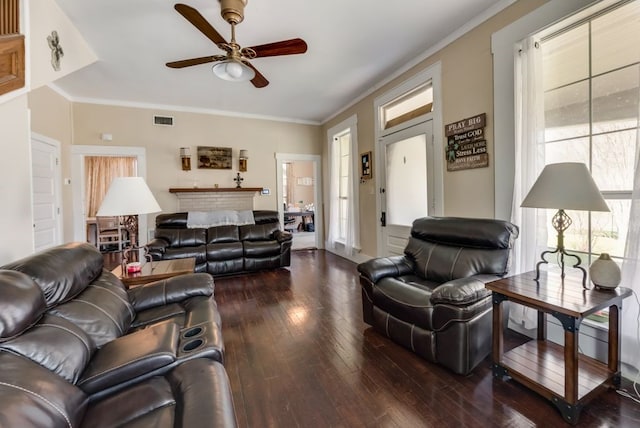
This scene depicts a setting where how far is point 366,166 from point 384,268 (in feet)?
8.27

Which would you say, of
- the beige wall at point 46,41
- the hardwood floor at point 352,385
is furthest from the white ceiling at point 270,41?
the hardwood floor at point 352,385

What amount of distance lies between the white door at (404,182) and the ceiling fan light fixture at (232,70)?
2.12 metres

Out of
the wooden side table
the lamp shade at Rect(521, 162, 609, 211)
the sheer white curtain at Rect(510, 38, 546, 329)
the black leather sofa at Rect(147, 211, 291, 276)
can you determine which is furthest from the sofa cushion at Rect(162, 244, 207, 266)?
the lamp shade at Rect(521, 162, 609, 211)

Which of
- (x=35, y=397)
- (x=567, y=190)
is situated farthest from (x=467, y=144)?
(x=35, y=397)

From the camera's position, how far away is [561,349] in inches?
74.6

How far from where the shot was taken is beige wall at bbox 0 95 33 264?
199 cm

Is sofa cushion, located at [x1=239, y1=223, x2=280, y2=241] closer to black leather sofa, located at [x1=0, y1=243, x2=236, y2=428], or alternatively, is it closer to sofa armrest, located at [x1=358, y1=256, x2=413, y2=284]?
sofa armrest, located at [x1=358, y1=256, x2=413, y2=284]

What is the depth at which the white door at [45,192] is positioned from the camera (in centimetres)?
362

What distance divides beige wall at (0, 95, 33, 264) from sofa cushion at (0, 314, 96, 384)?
53.2 inches

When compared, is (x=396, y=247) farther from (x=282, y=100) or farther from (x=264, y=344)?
(x=282, y=100)

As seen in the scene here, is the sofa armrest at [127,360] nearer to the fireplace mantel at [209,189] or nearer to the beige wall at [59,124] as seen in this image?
the beige wall at [59,124]

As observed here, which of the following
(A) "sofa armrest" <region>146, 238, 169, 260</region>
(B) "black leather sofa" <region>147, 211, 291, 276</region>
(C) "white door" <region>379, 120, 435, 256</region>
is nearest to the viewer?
(C) "white door" <region>379, 120, 435, 256</region>

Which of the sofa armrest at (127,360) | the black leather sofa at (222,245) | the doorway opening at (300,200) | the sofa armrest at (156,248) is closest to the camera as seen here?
the sofa armrest at (127,360)

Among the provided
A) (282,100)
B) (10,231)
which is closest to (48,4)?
(10,231)
